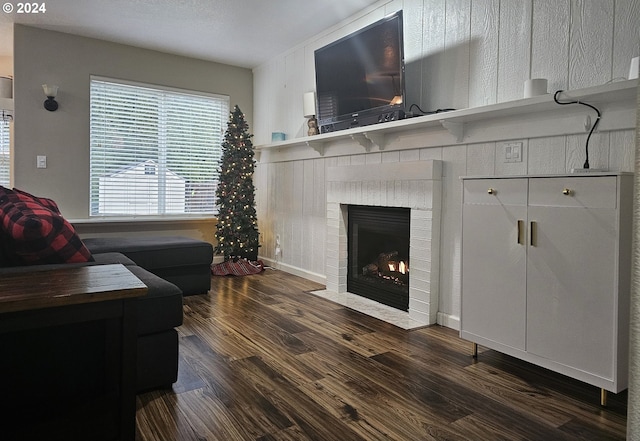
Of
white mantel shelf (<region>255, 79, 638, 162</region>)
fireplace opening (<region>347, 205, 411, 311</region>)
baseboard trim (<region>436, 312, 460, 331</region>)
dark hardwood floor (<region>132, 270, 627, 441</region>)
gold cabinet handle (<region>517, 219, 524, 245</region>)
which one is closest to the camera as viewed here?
dark hardwood floor (<region>132, 270, 627, 441</region>)

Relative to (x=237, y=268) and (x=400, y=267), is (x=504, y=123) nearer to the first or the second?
(x=400, y=267)

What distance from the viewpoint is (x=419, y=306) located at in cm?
312

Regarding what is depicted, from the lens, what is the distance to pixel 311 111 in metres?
4.34

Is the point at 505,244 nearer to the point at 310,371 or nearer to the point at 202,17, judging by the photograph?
the point at 310,371

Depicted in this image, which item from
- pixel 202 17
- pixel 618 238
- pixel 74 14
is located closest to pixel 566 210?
pixel 618 238

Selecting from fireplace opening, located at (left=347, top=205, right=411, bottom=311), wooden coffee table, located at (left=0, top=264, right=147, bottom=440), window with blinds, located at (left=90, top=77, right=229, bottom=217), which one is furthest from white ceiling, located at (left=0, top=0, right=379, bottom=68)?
wooden coffee table, located at (left=0, top=264, right=147, bottom=440)

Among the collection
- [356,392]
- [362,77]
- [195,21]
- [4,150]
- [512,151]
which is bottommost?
[356,392]

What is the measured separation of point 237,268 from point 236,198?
0.82 meters

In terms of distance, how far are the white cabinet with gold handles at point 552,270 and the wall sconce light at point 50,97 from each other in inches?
166

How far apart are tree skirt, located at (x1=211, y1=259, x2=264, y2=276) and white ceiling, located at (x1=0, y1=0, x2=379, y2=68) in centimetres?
250

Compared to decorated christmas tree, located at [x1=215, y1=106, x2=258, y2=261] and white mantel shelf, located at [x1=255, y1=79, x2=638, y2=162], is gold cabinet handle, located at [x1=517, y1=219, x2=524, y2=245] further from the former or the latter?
decorated christmas tree, located at [x1=215, y1=106, x2=258, y2=261]

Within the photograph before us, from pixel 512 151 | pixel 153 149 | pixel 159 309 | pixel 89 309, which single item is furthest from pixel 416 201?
pixel 153 149

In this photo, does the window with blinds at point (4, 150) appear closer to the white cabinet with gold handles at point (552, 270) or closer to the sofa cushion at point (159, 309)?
the sofa cushion at point (159, 309)

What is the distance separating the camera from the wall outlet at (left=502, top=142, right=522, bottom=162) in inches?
100
